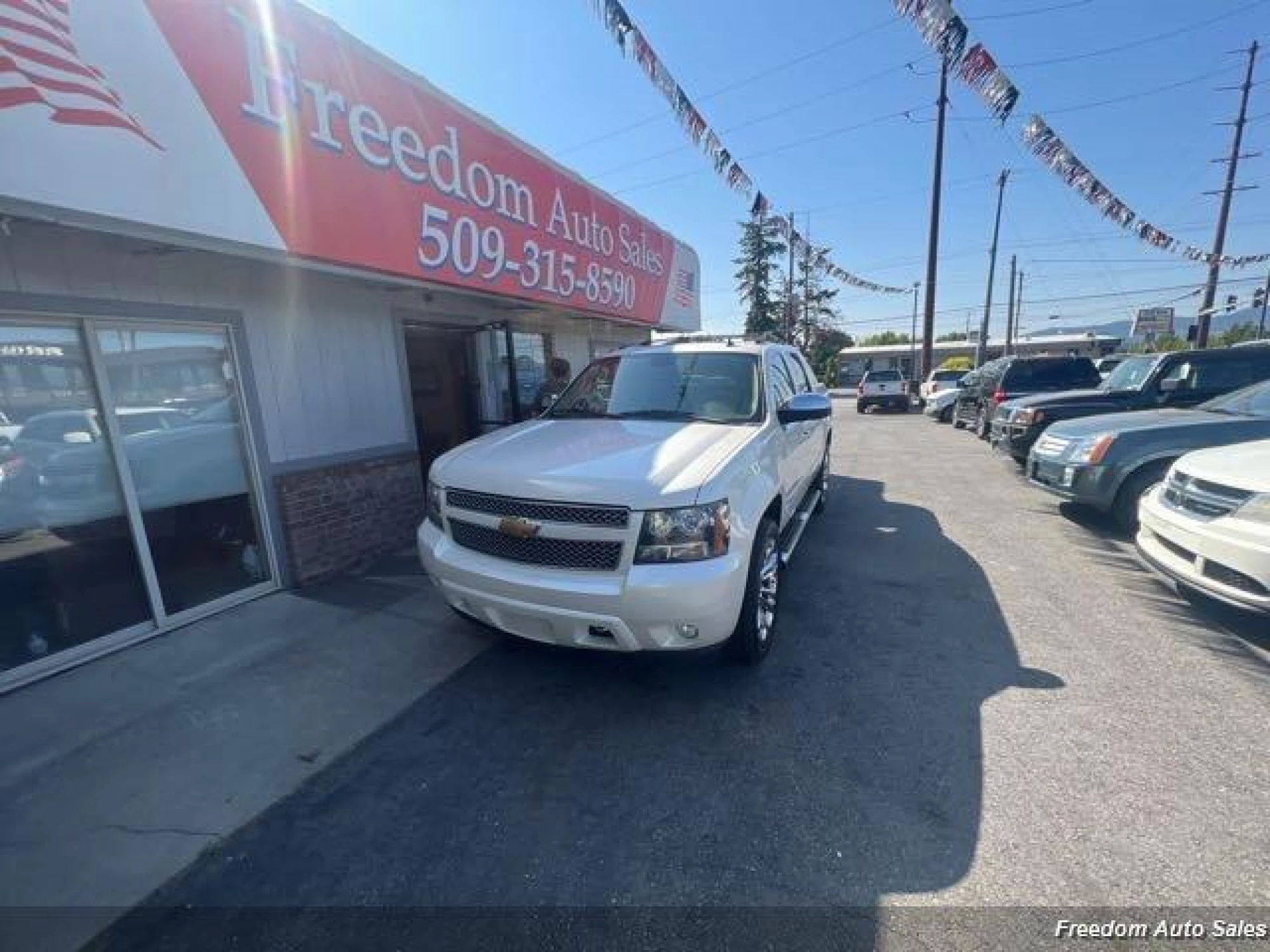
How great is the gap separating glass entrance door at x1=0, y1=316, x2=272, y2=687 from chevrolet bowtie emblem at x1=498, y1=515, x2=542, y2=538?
2.97 m

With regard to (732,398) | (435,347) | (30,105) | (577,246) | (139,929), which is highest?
(577,246)

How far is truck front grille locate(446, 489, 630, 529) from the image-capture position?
8.11ft

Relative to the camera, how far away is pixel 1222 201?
22.7 meters

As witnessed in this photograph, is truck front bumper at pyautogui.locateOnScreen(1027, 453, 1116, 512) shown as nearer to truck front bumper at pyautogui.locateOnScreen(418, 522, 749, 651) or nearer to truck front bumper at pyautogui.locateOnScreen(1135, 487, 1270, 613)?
truck front bumper at pyautogui.locateOnScreen(1135, 487, 1270, 613)

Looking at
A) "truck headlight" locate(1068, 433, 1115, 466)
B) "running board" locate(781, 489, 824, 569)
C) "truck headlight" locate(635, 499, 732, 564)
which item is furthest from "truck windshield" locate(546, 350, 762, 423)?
"truck headlight" locate(1068, 433, 1115, 466)

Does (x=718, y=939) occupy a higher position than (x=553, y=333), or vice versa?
(x=553, y=333)

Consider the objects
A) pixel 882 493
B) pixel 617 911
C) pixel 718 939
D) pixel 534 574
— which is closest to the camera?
pixel 718 939

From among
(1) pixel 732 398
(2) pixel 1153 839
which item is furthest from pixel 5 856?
(2) pixel 1153 839

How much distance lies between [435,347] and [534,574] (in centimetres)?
543

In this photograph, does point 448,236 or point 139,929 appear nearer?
point 139,929

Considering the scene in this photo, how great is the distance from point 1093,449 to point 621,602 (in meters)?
5.62

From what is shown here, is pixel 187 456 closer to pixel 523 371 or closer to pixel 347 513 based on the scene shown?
pixel 347 513

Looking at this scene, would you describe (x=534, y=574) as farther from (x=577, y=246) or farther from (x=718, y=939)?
(x=577, y=246)

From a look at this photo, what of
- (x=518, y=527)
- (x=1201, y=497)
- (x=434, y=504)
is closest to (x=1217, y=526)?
(x=1201, y=497)
